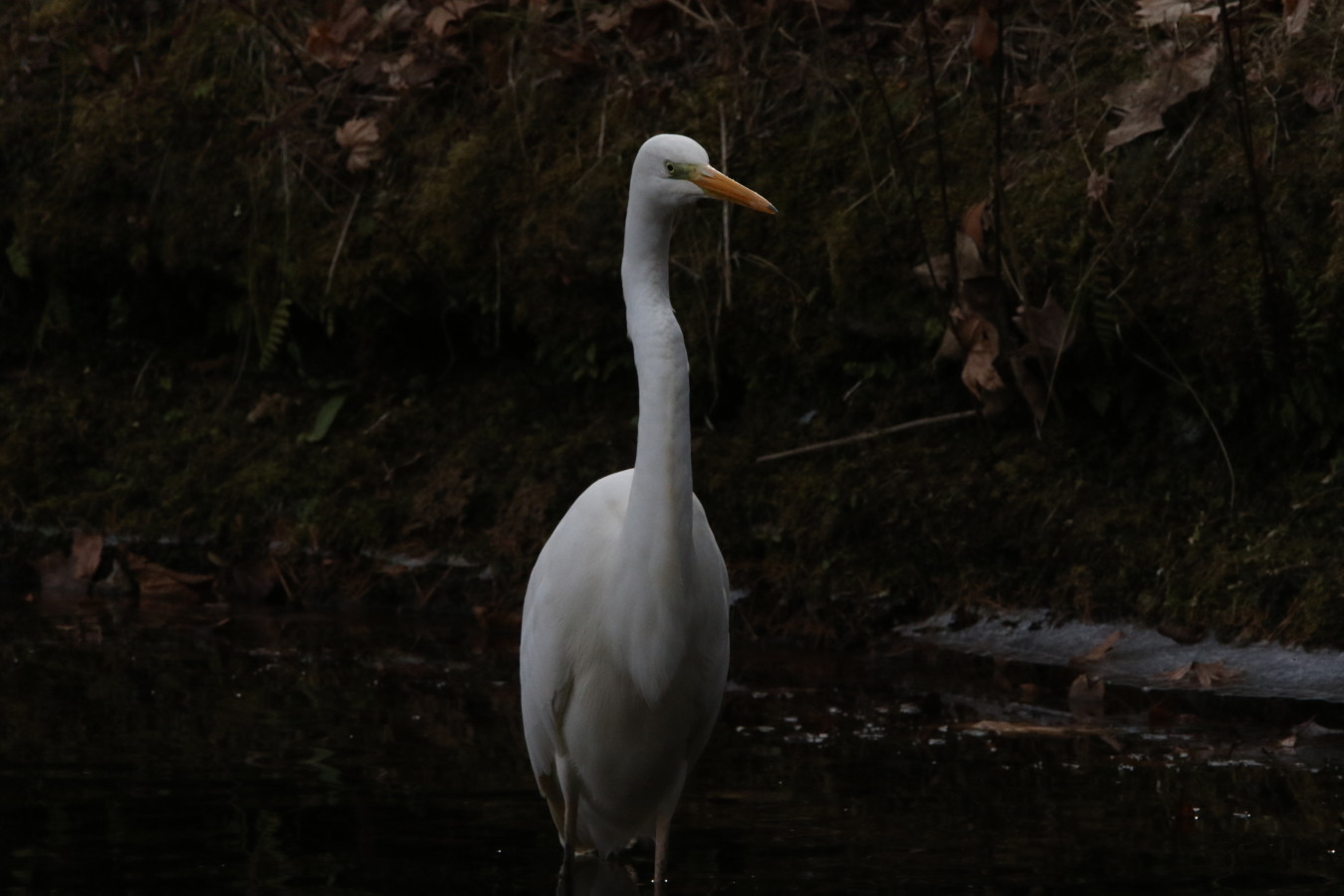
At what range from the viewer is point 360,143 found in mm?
7711

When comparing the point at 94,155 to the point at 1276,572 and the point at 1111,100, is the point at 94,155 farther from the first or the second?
the point at 1276,572

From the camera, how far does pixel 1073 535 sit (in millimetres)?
6020

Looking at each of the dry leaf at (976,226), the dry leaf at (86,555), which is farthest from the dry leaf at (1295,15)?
the dry leaf at (86,555)

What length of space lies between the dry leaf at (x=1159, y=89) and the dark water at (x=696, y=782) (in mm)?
2027

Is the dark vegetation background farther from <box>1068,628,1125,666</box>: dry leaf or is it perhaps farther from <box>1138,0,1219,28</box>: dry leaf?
<box>1068,628,1125,666</box>: dry leaf

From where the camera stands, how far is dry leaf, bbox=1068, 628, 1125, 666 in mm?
5645

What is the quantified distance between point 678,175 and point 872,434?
9.45 feet

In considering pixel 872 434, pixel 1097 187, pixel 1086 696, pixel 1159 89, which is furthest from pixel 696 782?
pixel 1159 89

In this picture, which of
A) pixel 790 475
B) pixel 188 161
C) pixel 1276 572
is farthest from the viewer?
pixel 188 161

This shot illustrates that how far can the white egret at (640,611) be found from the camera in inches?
144

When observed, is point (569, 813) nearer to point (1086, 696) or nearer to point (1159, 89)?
point (1086, 696)

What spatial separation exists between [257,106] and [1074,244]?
4048 millimetres

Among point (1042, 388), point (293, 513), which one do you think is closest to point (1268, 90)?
point (1042, 388)

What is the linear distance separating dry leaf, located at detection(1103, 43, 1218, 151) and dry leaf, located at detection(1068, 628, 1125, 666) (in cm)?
180
